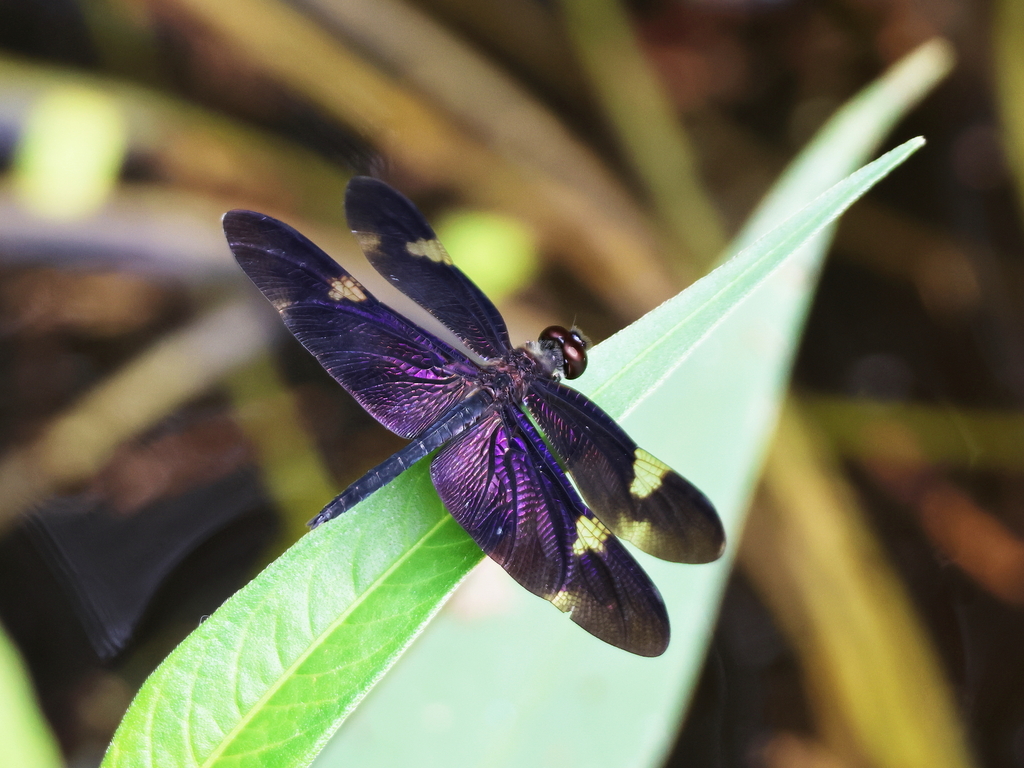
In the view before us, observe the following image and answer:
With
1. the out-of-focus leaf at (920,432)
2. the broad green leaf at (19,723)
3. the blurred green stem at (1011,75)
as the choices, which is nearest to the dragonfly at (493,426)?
the broad green leaf at (19,723)

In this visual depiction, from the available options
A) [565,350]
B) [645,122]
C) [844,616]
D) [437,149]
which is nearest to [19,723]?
[565,350]

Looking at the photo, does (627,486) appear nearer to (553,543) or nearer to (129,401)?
(553,543)

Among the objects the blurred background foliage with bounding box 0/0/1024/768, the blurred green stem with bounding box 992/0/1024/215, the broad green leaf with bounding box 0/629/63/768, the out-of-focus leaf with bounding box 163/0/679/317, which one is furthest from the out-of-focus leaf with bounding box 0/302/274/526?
the blurred green stem with bounding box 992/0/1024/215

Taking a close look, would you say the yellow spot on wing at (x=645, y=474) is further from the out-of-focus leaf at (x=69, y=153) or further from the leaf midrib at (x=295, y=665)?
the out-of-focus leaf at (x=69, y=153)

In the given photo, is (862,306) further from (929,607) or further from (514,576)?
(514,576)

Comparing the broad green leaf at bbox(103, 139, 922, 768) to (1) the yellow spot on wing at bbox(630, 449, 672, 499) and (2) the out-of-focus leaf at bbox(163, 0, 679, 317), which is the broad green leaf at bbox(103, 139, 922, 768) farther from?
(2) the out-of-focus leaf at bbox(163, 0, 679, 317)
